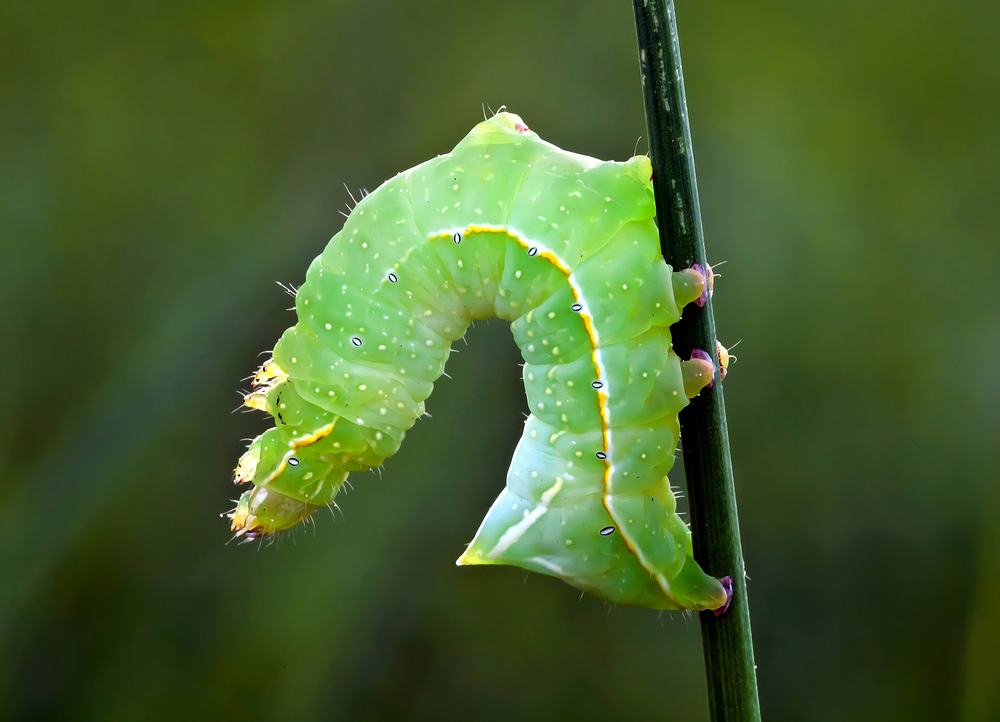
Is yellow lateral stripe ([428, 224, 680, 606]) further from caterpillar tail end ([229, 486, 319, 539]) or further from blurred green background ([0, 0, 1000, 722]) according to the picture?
blurred green background ([0, 0, 1000, 722])

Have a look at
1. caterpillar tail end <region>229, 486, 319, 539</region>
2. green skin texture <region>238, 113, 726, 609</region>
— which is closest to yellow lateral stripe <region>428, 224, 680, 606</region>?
green skin texture <region>238, 113, 726, 609</region>

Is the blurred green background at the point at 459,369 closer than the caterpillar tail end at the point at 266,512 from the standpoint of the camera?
No

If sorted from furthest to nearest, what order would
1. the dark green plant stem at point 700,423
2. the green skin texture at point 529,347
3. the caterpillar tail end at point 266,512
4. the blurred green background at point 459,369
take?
the blurred green background at point 459,369, the caterpillar tail end at point 266,512, the green skin texture at point 529,347, the dark green plant stem at point 700,423

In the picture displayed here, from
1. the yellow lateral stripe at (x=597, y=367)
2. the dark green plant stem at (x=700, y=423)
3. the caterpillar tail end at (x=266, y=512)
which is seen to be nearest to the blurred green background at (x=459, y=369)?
the caterpillar tail end at (x=266, y=512)

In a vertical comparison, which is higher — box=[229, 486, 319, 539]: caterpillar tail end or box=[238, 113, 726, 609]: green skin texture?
box=[238, 113, 726, 609]: green skin texture

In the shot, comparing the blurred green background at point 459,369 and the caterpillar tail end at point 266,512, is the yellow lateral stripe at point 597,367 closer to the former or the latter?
the caterpillar tail end at point 266,512

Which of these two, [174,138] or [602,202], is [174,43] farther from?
[602,202]

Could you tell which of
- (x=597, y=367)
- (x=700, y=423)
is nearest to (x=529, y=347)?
(x=597, y=367)

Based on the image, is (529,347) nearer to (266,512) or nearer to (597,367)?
(597,367)
